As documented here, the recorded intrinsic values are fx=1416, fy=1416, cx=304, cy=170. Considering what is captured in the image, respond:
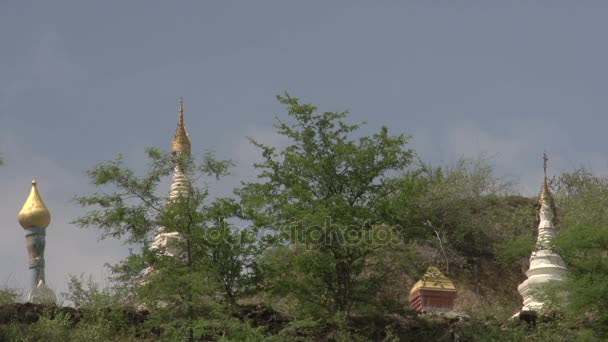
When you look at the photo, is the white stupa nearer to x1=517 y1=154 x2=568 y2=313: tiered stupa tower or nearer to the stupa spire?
the stupa spire

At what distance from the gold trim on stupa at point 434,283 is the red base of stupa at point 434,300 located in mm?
102

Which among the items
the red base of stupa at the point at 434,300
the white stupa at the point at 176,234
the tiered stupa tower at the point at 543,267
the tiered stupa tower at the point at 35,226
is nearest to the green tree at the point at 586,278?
the tiered stupa tower at the point at 543,267

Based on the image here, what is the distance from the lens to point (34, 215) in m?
36.2

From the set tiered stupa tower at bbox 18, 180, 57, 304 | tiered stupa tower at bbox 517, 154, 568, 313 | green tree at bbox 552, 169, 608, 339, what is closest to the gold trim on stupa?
tiered stupa tower at bbox 517, 154, 568, 313

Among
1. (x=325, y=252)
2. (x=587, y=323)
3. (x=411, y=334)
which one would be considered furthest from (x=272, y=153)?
(x=587, y=323)

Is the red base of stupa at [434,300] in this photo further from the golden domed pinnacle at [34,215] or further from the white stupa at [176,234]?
the golden domed pinnacle at [34,215]

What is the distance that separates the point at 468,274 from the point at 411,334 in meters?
11.2

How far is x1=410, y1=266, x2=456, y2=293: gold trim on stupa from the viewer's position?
34469 millimetres

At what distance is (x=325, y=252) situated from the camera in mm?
31688

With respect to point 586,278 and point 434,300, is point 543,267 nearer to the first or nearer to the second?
point 434,300

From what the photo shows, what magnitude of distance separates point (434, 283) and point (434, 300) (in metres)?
0.64

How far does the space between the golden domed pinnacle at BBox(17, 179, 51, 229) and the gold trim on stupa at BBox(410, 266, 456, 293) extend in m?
9.59

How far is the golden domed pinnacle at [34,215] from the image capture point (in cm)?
3622

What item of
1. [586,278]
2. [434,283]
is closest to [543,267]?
[434,283]
